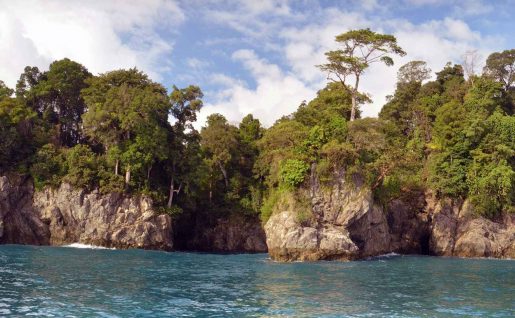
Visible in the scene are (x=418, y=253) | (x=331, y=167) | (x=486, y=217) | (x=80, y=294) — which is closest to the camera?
(x=80, y=294)

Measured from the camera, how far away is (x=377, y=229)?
45.8 m

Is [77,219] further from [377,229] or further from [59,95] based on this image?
[377,229]

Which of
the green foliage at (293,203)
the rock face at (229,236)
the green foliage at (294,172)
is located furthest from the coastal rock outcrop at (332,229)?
the rock face at (229,236)

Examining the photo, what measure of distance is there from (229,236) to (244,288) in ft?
107

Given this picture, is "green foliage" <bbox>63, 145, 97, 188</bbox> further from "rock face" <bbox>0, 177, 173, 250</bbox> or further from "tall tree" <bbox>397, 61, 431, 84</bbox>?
"tall tree" <bbox>397, 61, 431, 84</bbox>

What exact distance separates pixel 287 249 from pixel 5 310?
25.4m

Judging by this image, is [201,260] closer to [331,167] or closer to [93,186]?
[331,167]

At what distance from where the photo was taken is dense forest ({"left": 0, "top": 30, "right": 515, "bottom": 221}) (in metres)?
44.6

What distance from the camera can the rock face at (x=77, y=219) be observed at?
5031cm

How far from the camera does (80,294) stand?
2188 centimetres

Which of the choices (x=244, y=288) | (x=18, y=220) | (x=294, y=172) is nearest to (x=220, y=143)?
(x=294, y=172)

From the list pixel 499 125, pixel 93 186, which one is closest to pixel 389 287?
pixel 499 125

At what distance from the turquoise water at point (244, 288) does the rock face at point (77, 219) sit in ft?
40.7

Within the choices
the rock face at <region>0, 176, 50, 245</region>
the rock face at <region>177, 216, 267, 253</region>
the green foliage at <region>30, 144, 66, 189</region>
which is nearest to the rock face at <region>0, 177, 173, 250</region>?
the rock face at <region>0, 176, 50, 245</region>
